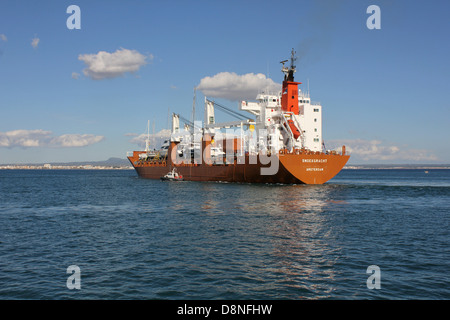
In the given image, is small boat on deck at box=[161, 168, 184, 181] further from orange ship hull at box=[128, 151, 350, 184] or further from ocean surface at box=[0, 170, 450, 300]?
ocean surface at box=[0, 170, 450, 300]

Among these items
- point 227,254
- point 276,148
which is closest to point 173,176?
point 276,148

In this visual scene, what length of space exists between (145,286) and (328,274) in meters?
6.52

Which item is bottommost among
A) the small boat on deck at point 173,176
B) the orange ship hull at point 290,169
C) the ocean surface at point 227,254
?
the ocean surface at point 227,254

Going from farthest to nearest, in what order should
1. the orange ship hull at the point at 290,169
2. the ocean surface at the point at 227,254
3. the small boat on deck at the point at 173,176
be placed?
the small boat on deck at the point at 173,176 → the orange ship hull at the point at 290,169 → the ocean surface at the point at 227,254

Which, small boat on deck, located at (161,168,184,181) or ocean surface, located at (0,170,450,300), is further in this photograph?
small boat on deck, located at (161,168,184,181)

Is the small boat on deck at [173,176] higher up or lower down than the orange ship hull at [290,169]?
lower down

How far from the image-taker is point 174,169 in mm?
77688

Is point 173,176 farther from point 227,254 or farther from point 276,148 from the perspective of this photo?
point 227,254

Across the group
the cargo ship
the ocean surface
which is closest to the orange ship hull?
the cargo ship

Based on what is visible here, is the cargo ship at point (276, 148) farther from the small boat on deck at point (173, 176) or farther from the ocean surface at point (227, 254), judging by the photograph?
the ocean surface at point (227, 254)

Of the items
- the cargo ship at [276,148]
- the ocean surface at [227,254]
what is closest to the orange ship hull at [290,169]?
the cargo ship at [276,148]

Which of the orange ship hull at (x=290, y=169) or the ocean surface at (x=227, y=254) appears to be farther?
the orange ship hull at (x=290, y=169)
